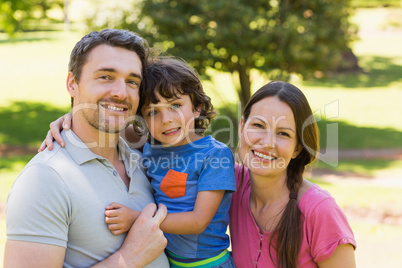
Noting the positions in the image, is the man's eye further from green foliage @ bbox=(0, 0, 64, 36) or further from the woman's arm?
green foliage @ bbox=(0, 0, 64, 36)

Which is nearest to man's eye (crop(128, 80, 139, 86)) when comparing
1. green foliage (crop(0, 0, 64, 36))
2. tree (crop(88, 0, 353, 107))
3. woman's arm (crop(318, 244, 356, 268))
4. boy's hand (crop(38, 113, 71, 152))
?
boy's hand (crop(38, 113, 71, 152))

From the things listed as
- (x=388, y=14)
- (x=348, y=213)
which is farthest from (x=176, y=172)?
(x=388, y=14)

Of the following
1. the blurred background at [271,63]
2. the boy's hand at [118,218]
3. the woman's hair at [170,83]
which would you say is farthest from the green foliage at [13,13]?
the boy's hand at [118,218]

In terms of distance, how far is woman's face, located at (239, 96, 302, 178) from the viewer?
8.52 feet

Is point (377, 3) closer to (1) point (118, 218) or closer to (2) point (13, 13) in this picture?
(2) point (13, 13)

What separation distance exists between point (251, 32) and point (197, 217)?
829cm

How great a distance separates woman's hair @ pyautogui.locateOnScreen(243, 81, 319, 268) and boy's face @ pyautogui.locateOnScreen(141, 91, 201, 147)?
A: 0.41 m

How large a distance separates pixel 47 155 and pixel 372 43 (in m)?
41.9

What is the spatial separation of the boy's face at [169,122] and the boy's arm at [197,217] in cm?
45

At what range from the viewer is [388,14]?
1718 inches

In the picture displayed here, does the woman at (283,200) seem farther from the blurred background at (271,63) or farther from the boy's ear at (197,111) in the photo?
the blurred background at (271,63)

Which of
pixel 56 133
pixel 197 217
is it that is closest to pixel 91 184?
pixel 56 133

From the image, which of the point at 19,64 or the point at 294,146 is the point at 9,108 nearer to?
the point at 19,64

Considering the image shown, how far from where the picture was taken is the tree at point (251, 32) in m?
10.2
